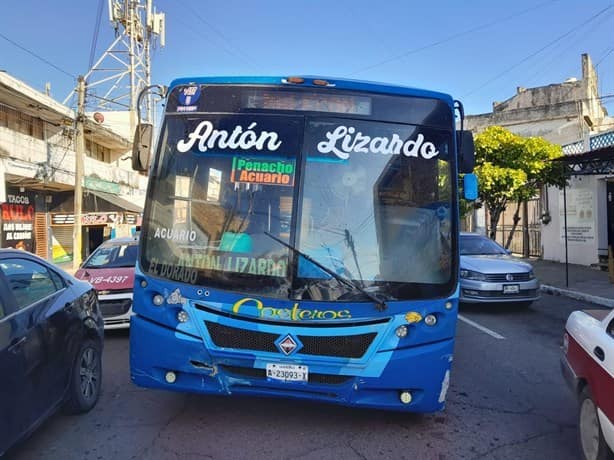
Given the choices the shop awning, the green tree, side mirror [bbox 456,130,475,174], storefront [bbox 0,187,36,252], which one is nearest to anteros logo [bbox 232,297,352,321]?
side mirror [bbox 456,130,475,174]

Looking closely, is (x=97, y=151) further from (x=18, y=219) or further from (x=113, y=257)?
(x=113, y=257)

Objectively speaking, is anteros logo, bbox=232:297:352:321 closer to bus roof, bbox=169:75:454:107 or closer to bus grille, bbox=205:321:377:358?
bus grille, bbox=205:321:377:358

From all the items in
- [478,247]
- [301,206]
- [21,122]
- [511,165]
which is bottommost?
[478,247]

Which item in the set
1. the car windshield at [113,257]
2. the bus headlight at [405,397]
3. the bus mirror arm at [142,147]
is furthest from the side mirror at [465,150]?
the car windshield at [113,257]

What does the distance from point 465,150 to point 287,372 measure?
8.19 feet

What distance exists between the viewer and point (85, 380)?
448cm

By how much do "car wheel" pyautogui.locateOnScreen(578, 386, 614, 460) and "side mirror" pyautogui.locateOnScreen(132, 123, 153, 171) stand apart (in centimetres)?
381

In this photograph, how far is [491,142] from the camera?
631 inches

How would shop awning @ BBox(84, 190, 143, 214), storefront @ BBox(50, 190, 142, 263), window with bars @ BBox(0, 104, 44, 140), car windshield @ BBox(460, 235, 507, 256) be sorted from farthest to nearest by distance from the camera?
shop awning @ BBox(84, 190, 143, 214) < storefront @ BBox(50, 190, 142, 263) < window with bars @ BBox(0, 104, 44, 140) < car windshield @ BBox(460, 235, 507, 256)

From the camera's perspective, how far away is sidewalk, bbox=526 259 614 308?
36.7 ft

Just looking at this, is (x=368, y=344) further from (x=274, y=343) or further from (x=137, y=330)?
(x=137, y=330)

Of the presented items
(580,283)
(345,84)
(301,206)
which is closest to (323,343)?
(301,206)

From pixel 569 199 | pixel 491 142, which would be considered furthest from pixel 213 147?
pixel 569 199

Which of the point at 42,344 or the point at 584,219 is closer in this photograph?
the point at 42,344
